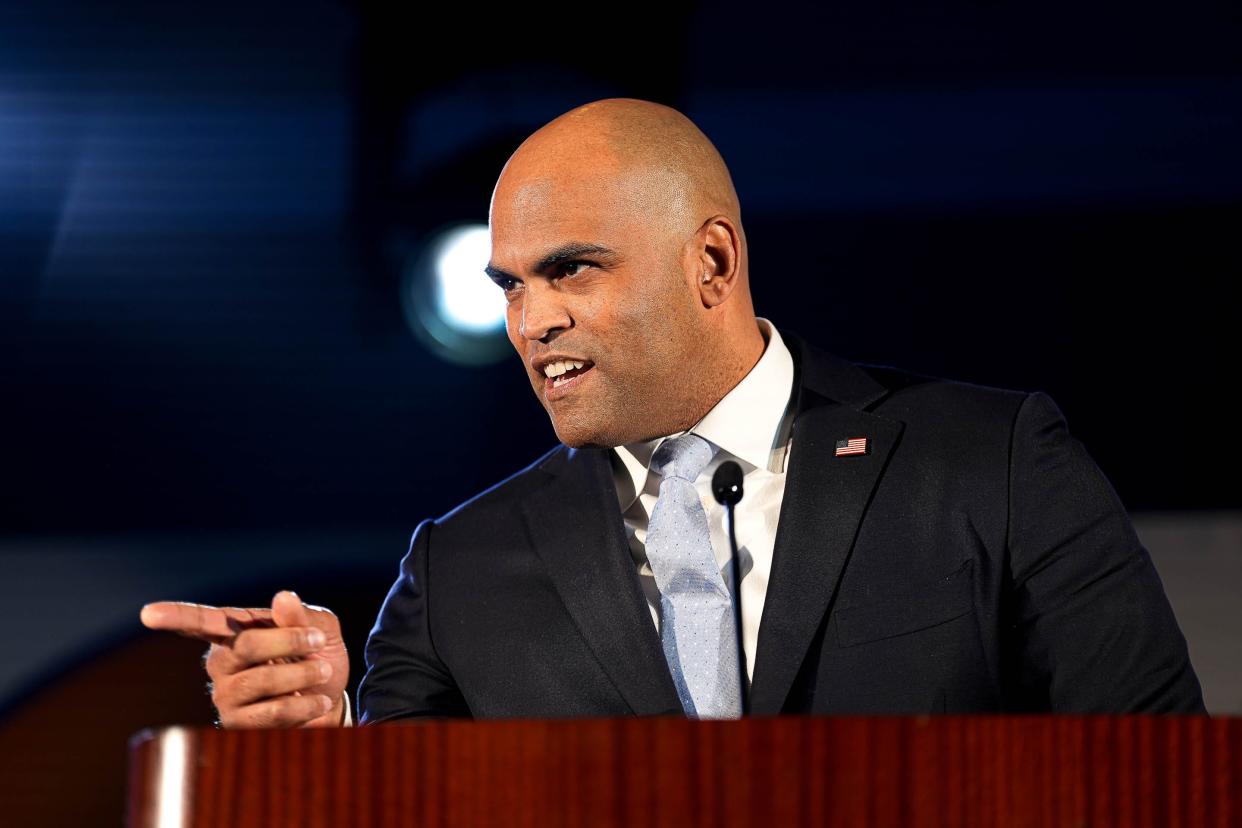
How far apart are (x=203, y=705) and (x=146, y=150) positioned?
1177 millimetres

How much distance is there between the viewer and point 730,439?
1744 millimetres

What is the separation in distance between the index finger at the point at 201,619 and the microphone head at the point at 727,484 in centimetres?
44

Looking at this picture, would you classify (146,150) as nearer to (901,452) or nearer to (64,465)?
(64,465)

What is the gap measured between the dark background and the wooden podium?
2045 millimetres

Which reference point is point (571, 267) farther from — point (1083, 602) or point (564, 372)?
point (1083, 602)

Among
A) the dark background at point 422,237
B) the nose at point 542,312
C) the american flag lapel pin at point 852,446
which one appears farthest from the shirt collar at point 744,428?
the dark background at point 422,237

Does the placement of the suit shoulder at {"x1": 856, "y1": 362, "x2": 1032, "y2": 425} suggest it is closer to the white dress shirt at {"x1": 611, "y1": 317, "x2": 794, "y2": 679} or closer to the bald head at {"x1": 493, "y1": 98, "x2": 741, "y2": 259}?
the white dress shirt at {"x1": 611, "y1": 317, "x2": 794, "y2": 679}

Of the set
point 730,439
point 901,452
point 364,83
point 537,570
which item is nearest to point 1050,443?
point 901,452

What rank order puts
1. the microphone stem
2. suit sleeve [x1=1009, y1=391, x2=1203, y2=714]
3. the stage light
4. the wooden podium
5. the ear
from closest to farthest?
the wooden podium < the microphone stem < suit sleeve [x1=1009, y1=391, x2=1203, y2=714] < the ear < the stage light

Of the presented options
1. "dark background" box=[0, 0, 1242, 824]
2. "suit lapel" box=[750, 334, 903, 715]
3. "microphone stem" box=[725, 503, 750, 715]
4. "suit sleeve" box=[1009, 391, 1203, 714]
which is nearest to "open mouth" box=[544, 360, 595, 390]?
"suit lapel" box=[750, 334, 903, 715]

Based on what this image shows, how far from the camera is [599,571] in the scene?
65.5 inches

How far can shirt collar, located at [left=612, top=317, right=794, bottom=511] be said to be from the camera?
1.74m

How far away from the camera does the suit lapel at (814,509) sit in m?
1.52

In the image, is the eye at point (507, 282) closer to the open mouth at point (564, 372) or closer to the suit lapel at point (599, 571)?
the open mouth at point (564, 372)
